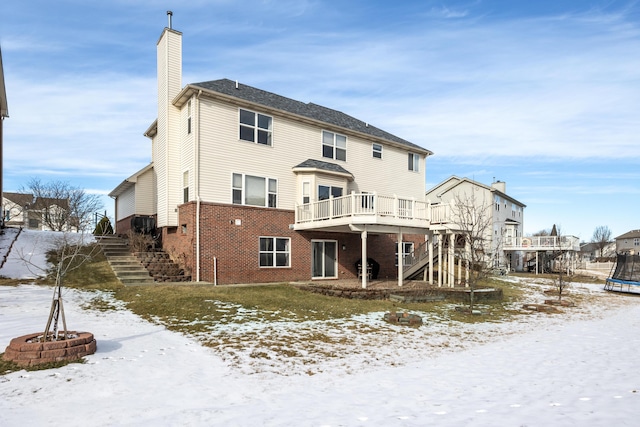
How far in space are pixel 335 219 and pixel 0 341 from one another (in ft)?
39.9

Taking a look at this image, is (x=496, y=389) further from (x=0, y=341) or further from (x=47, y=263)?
(x=47, y=263)

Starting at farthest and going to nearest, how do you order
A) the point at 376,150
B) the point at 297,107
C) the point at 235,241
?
the point at 376,150, the point at 297,107, the point at 235,241

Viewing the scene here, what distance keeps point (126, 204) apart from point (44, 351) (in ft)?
62.6

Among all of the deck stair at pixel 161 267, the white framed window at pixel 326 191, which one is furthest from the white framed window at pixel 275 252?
the deck stair at pixel 161 267

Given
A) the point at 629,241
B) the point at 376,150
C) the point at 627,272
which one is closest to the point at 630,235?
the point at 629,241

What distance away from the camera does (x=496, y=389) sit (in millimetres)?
6270

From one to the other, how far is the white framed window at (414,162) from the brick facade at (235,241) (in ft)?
28.4

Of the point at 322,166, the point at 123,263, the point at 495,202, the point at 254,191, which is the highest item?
the point at 322,166

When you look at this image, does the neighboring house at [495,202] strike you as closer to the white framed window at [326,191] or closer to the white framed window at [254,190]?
the white framed window at [326,191]

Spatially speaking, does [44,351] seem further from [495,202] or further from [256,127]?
[495,202]

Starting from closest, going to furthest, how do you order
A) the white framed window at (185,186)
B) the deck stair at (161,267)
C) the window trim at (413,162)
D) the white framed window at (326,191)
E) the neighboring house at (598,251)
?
1. the deck stair at (161,267)
2. the white framed window at (185,186)
3. the white framed window at (326,191)
4. the window trim at (413,162)
5. the neighboring house at (598,251)

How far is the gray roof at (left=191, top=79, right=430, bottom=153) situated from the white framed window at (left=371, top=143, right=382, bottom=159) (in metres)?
0.61

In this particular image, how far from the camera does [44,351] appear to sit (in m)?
6.65

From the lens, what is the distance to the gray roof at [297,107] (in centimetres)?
1875
